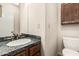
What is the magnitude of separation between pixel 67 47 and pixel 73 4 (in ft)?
1.78

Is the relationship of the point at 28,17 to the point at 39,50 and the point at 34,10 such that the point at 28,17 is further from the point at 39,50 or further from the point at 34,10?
the point at 39,50

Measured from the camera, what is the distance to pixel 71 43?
1412mm

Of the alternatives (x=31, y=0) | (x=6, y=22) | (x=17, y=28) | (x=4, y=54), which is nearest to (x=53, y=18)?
(x=31, y=0)

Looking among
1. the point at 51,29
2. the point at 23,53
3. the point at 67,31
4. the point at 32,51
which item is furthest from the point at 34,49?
the point at 67,31

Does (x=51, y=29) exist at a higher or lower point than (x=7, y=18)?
lower

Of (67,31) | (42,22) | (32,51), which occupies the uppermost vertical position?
(42,22)

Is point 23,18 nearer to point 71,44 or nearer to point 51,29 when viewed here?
point 51,29

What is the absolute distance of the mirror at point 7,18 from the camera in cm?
134

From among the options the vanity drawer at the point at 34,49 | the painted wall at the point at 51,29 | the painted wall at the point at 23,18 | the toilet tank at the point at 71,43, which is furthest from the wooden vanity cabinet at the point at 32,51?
the toilet tank at the point at 71,43

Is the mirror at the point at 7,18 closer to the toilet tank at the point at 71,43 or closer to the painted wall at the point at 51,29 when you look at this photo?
the painted wall at the point at 51,29

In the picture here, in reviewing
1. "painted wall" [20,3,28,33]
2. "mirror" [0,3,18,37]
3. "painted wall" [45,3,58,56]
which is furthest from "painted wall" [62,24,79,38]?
"mirror" [0,3,18,37]

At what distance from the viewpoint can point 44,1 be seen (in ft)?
3.89

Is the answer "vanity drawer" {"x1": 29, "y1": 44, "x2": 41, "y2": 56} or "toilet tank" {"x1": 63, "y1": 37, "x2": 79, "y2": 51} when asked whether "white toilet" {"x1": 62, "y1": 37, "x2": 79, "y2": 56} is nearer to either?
"toilet tank" {"x1": 63, "y1": 37, "x2": 79, "y2": 51}

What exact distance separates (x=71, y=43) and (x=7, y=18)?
906mm
